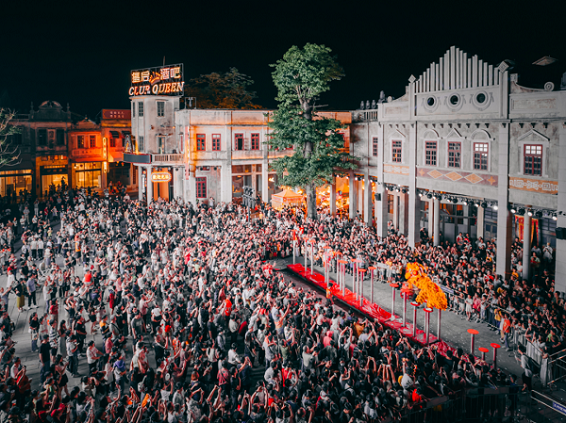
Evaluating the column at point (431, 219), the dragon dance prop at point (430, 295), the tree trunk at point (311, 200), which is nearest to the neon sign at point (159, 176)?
the tree trunk at point (311, 200)

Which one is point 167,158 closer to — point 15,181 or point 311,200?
point 311,200

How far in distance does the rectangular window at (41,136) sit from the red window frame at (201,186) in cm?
1849

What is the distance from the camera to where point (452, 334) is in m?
18.3

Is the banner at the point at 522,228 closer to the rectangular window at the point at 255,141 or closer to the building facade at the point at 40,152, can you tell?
the rectangular window at the point at 255,141

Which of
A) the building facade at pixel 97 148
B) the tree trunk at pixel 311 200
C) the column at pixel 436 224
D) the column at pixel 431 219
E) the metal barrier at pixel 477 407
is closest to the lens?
the metal barrier at pixel 477 407

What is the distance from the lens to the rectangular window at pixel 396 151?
29.8 meters

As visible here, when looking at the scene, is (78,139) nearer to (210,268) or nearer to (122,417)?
(210,268)

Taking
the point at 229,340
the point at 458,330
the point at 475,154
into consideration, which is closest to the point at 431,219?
the point at 475,154

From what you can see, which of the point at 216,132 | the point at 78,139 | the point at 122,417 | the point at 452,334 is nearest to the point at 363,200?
the point at 216,132

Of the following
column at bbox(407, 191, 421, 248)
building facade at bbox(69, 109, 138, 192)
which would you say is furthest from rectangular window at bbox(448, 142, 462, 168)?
building facade at bbox(69, 109, 138, 192)

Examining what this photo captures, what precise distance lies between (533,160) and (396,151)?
9.53 m

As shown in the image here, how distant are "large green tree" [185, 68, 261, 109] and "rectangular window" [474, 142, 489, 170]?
34.5 meters

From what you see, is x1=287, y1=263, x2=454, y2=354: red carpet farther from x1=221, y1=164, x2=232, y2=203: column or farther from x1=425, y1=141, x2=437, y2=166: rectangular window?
x1=221, y1=164, x2=232, y2=203: column

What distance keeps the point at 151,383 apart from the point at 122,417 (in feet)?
6.77
